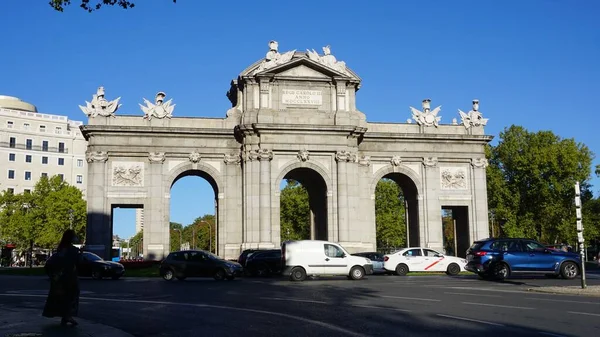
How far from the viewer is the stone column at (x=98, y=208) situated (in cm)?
4431

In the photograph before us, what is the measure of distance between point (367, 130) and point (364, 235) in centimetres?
830

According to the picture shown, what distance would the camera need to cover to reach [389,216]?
88375 mm

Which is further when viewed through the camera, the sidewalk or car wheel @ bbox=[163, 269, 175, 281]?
car wheel @ bbox=[163, 269, 175, 281]

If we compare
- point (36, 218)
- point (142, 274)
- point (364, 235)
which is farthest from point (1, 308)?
point (36, 218)

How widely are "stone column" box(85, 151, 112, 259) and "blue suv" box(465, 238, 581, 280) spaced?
2686 cm

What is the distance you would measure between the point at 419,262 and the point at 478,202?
15167mm

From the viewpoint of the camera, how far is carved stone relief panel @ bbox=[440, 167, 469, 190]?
5012cm

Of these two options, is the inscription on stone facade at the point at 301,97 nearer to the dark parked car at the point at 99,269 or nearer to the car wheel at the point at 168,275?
the car wheel at the point at 168,275

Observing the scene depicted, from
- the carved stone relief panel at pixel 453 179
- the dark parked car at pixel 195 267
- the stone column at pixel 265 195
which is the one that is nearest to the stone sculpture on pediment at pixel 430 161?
the carved stone relief panel at pixel 453 179

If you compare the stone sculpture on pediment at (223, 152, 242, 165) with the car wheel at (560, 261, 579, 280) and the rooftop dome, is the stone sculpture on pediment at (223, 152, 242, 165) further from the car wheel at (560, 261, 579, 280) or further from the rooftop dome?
the rooftop dome

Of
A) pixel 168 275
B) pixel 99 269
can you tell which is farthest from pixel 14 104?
pixel 168 275

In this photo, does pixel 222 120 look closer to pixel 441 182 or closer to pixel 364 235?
pixel 364 235

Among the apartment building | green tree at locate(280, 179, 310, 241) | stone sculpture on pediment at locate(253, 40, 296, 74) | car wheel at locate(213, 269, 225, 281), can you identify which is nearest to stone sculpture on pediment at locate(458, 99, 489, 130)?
stone sculpture on pediment at locate(253, 40, 296, 74)

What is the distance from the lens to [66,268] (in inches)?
505
